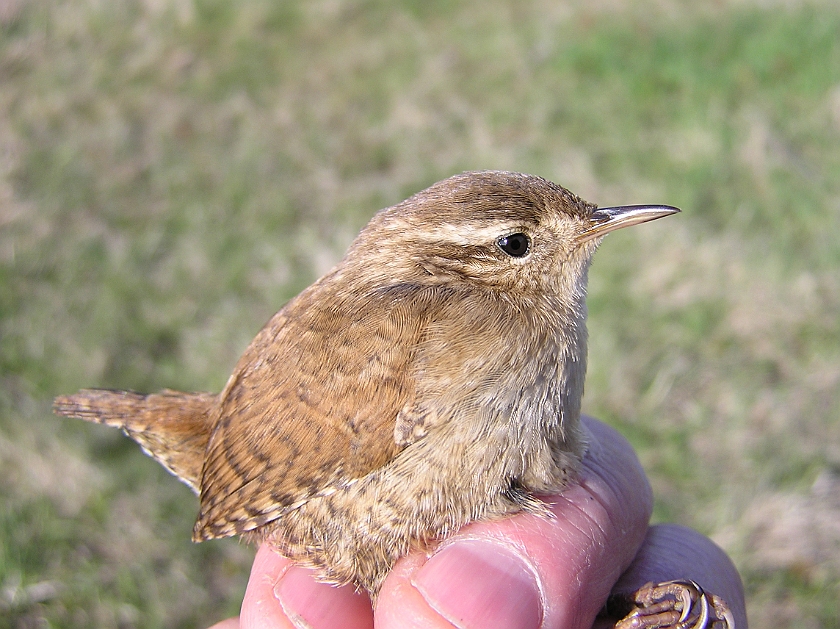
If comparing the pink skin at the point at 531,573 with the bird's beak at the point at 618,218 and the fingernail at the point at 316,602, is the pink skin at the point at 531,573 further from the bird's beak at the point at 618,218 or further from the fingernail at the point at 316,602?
the bird's beak at the point at 618,218

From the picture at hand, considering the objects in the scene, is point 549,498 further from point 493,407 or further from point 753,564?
point 753,564

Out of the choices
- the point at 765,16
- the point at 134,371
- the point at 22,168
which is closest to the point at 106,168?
the point at 22,168

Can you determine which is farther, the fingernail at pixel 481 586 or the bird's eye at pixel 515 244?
the bird's eye at pixel 515 244

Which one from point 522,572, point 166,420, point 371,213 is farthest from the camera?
point 371,213

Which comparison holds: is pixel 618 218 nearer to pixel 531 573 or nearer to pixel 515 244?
pixel 515 244

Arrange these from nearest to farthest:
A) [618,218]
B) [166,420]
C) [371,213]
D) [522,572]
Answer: [522,572]
[618,218]
[166,420]
[371,213]

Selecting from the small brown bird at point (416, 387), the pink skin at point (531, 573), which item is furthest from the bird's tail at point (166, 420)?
the pink skin at point (531, 573)

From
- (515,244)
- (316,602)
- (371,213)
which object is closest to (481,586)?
(316,602)
